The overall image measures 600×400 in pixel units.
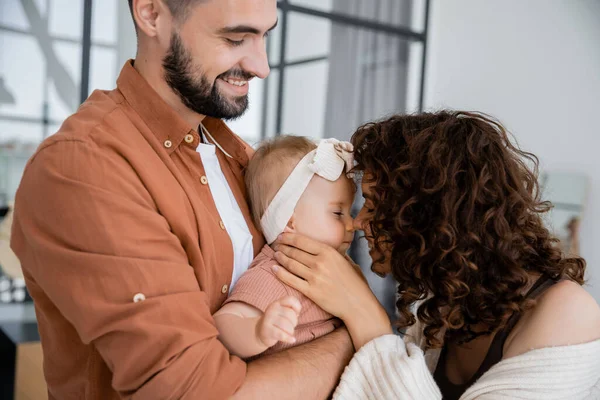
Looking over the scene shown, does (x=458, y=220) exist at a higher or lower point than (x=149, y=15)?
lower

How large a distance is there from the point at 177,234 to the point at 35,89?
111 inches

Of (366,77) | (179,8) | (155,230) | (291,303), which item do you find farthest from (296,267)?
(366,77)

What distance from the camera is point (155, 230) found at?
1.08m

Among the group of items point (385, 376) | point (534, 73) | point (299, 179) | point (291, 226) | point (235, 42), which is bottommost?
point (385, 376)

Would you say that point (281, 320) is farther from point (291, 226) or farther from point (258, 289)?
point (291, 226)

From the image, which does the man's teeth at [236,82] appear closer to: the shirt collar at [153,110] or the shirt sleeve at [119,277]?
the shirt collar at [153,110]

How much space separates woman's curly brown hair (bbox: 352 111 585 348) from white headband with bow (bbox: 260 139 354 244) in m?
0.07

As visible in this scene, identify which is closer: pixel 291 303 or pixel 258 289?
pixel 291 303

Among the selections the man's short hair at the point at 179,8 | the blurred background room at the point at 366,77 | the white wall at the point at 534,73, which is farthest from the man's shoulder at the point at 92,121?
the white wall at the point at 534,73

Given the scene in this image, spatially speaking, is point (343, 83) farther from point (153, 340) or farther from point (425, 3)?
point (153, 340)

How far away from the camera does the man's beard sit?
54.2 inches

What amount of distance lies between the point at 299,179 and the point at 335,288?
0.32 m

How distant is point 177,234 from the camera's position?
1168 mm

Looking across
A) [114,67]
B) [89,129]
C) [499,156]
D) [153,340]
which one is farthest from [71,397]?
[114,67]
